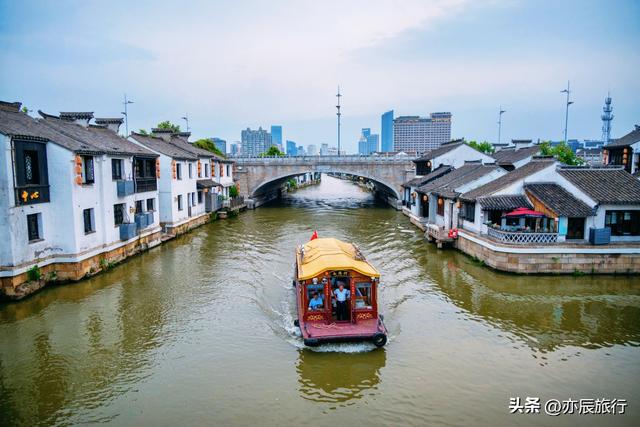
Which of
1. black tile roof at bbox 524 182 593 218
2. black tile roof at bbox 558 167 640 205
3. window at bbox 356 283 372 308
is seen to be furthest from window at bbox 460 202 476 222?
window at bbox 356 283 372 308

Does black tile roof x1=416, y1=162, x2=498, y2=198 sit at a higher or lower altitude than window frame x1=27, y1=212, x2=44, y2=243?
higher

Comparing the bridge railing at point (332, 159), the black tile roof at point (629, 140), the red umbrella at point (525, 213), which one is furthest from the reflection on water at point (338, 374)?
the bridge railing at point (332, 159)

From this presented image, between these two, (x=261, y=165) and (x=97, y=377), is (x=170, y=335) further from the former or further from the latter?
(x=261, y=165)

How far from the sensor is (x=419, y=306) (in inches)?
728

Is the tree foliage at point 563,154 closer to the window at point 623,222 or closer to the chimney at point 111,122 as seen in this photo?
the window at point 623,222

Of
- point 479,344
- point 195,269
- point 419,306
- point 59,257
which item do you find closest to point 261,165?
point 195,269

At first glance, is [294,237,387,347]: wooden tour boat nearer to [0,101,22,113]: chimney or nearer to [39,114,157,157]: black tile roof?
[39,114,157,157]: black tile roof

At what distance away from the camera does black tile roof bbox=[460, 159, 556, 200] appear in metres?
24.9

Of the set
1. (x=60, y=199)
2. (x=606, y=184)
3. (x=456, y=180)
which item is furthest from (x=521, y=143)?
(x=60, y=199)

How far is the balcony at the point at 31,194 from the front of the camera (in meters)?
18.1

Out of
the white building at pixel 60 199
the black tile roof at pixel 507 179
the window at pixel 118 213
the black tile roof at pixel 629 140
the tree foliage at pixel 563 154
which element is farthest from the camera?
the tree foliage at pixel 563 154

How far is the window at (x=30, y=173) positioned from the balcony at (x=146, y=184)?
25.7 feet

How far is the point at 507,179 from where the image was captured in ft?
87.2

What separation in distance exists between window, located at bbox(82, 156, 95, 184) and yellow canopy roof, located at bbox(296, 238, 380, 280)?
39.2 feet
